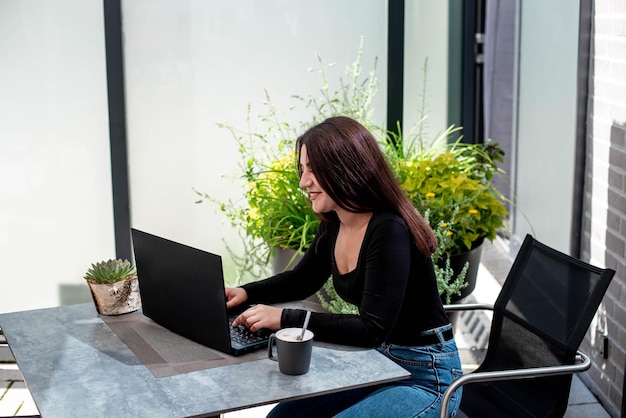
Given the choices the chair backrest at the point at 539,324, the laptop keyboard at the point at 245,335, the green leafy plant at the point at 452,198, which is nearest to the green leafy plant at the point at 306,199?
the green leafy plant at the point at 452,198

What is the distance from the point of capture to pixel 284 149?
4.29 m

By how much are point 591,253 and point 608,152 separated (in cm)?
47

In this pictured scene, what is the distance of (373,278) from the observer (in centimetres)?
226

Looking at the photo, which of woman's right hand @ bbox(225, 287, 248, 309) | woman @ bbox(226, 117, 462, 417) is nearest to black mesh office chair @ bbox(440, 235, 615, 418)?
woman @ bbox(226, 117, 462, 417)

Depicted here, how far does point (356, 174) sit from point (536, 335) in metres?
0.69

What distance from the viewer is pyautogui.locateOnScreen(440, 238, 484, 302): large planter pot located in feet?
12.5

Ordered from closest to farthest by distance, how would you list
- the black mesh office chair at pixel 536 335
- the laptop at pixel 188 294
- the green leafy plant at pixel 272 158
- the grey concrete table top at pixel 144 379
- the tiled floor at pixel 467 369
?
1. the grey concrete table top at pixel 144 379
2. the laptop at pixel 188 294
3. the black mesh office chair at pixel 536 335
4. the tiled floor at pixel 467 369
5. the green leafy plant at pixel 272 158

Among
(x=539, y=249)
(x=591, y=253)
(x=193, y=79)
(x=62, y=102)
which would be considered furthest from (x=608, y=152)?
(x=62, y=102)

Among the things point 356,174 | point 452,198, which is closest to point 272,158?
point 452,198

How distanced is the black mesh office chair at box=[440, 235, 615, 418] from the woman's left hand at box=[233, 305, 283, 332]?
444 millimetres

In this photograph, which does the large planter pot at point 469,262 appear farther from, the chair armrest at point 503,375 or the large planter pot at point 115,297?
the large planter pot at point 115,297

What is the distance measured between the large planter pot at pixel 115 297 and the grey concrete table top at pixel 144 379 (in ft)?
0.46

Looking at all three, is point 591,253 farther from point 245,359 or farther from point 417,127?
point 245,359

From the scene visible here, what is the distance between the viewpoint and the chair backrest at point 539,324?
2.38 m
